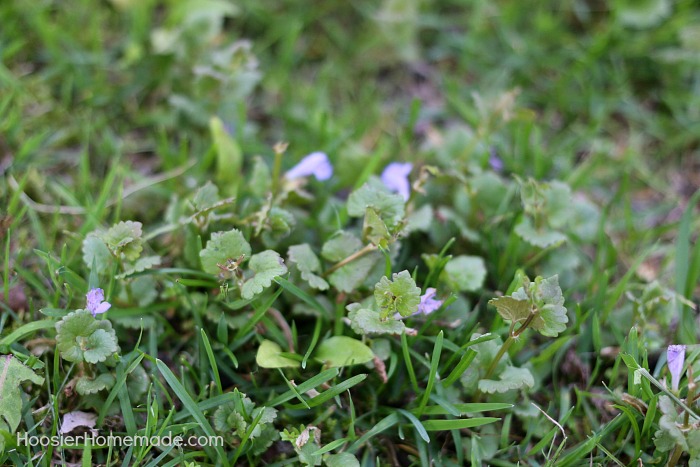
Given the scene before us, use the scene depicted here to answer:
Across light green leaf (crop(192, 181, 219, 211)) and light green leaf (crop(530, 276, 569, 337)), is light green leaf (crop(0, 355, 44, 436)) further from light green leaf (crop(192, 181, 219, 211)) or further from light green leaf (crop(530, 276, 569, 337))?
light green leaf (crop(530, 276, 569, 337))

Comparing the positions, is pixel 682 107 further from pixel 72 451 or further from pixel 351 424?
pixel 72 451

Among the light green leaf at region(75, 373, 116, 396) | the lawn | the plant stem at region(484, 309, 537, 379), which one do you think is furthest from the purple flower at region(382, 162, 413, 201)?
the light green leaf at region(75, 373, 116, 396)

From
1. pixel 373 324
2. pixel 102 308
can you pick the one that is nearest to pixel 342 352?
pixel 373 324

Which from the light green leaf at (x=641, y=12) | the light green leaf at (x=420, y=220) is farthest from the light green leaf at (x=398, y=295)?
the light green leaf at (x=641, y=12)

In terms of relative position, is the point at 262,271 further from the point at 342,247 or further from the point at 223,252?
the point at 342,247

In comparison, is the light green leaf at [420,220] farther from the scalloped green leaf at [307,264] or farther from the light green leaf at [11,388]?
the light green leaf at [11,388]
